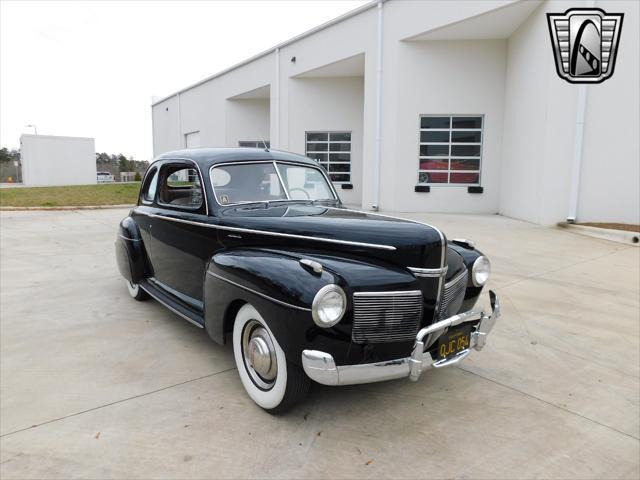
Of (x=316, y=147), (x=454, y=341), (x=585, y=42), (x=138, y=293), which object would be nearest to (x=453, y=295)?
(x=454, y=341)

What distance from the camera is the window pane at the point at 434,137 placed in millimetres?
13750

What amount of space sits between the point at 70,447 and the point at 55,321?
2.30m

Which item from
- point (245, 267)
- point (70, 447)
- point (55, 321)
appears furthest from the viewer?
point (55, 321)

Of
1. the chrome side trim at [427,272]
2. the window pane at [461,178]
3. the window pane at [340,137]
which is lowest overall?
the chrome side trim at [427,272]

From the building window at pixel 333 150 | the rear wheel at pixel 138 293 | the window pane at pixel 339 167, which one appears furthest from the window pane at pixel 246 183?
the window pane at pixel 339 167

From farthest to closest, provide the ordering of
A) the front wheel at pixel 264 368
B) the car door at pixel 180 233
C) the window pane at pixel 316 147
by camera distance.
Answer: the window pane at pixel 316 147 → the car door at pixel 180 233 → the front wheel at pixel 264 368

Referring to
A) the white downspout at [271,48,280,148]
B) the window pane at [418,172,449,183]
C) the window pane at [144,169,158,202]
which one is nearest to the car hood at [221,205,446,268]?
the window pane at [144,169,158,202]

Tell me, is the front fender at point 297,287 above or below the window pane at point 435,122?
below

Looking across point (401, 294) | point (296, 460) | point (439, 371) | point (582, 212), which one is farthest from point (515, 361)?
point (582, 212)

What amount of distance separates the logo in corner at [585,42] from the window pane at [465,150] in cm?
376

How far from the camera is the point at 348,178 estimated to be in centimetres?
1769

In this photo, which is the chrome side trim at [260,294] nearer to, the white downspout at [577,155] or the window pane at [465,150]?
the white downspout at [577,155]

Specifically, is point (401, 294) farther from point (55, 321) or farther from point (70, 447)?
point (55, 321)

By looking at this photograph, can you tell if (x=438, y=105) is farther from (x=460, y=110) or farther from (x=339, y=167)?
(x=339, y=167)
